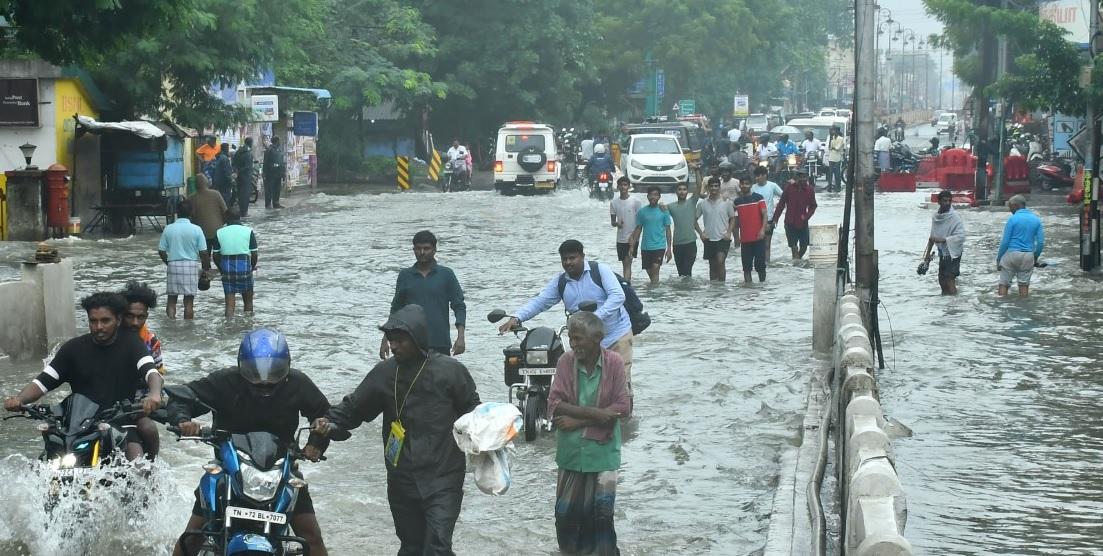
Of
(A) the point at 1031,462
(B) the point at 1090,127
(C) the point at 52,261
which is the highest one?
(B) the point at 1090,127

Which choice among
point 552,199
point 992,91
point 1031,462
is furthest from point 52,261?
point 552,199

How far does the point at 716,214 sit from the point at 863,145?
5614 mm

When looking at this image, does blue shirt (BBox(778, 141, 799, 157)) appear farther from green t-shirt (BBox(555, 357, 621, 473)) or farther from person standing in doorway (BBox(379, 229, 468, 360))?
green t-shirt (BBox(555, 357, 621, 473))

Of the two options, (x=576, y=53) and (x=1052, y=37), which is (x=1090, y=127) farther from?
(x=576, y=53)

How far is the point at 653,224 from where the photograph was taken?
19922 mm

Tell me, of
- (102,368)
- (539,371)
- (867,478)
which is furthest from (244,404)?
(539,371)

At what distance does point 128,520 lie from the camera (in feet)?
26.9

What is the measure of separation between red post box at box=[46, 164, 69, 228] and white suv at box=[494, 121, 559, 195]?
A: 16.6 m

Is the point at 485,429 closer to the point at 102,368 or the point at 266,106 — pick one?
the point at 102,368

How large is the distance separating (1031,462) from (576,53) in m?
45.1

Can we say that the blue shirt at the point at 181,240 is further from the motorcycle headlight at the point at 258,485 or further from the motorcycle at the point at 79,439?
the motorcycle headlight at the point at 258,485

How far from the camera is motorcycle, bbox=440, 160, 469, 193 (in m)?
45.2

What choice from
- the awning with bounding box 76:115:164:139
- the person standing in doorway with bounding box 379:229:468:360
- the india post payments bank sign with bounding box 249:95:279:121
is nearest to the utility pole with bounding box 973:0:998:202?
the india post payments bank sign with bounding box 249:95:279:121

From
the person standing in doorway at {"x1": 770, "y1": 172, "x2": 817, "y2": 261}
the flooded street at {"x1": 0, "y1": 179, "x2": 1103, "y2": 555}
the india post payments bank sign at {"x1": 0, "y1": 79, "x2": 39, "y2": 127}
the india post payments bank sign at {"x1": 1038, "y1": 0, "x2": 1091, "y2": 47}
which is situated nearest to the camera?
the flooded street at {"x1": 0, "y1": 179, "x2": 1103, "y2": 555}
